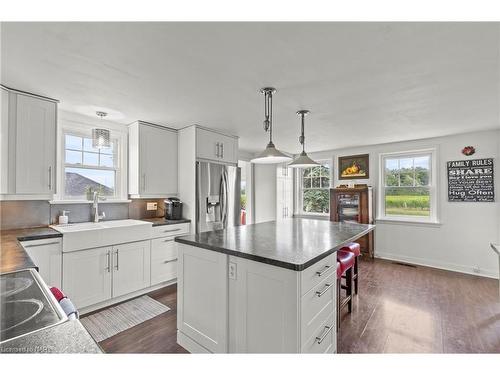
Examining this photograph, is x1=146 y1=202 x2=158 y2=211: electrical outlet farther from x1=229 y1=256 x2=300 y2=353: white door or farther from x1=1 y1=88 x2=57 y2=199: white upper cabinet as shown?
x1=229 y1=256 x2=300 y2=353: white door

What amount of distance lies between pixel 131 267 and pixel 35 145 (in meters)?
1.61

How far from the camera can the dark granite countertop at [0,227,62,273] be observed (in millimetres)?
1323

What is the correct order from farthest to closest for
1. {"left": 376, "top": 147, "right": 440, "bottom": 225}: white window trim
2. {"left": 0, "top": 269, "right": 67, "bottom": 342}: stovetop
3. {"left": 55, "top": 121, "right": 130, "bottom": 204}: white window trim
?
{"left": 376, "top": 147, "right": 440, "bottom": 225}: white window trim
{"left": 55, "top": 121, "right": 130, "bottom": 204}: white window trim
{"left": 0, "top": 269, "right": 67, "bottom": 342}: stovetop

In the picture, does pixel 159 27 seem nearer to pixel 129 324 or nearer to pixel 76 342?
pixel 76 342

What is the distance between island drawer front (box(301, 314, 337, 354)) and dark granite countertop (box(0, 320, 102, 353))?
1190 millimetres

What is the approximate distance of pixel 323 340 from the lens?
5.38ft

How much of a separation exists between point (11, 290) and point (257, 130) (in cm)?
314

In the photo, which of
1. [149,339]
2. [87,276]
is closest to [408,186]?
[149,339]

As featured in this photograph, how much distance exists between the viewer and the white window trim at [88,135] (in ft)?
9.52

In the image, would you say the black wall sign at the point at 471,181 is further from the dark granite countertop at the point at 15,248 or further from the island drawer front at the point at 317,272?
the dark granite countertop at the point at 15,248

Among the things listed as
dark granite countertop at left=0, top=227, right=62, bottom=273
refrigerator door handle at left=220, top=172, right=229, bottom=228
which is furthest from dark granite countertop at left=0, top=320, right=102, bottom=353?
refrigerator door handle at left=220, top=172, right=229, bottom=228

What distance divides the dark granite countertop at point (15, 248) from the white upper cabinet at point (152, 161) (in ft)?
3.65

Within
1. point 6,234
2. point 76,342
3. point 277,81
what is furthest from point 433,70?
point 6,234
